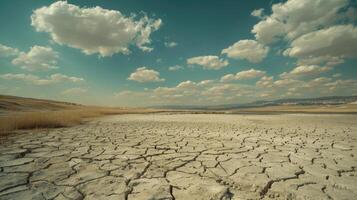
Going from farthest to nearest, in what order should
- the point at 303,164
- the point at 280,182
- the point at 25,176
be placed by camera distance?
the point at 303,164 < the point at 25,176 < the point at 280,182

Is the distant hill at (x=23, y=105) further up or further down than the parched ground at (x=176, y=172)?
further up

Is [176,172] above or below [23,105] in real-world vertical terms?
below

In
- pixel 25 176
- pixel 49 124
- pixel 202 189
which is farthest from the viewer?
pixel 49 124

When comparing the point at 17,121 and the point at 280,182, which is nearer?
the point at 280,182

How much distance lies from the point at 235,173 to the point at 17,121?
8.77 meters

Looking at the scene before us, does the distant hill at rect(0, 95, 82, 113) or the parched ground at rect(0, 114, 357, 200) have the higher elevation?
the distant hill at rect(0, 95, 82, 113)

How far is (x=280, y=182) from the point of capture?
8.38 ft

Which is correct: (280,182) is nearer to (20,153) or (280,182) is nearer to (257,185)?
(257,185)

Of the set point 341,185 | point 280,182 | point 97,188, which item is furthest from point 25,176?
point 341,185

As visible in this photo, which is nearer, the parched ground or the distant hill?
the parched ground

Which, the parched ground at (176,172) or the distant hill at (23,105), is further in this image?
the distant hill at (23,105)

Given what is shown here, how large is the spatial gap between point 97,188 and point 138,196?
56cm

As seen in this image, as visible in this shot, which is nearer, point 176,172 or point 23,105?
point 176,172

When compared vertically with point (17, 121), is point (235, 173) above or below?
below
